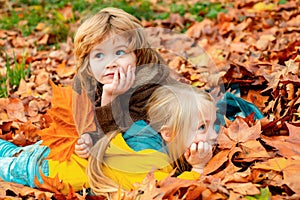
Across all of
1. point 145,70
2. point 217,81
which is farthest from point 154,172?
point 217,81

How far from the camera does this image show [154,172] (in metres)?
2.12

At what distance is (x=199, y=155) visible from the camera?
2.10m

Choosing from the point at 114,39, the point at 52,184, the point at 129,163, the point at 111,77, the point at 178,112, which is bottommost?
the point at 52,184

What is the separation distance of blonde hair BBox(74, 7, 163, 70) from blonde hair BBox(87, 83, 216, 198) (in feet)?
0.84

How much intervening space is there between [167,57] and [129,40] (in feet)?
5.62

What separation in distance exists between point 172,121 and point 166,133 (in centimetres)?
6

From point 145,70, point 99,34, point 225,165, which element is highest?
point 99,34

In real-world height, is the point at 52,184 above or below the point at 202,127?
below

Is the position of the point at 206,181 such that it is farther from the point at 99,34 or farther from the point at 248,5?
the point at 248,5

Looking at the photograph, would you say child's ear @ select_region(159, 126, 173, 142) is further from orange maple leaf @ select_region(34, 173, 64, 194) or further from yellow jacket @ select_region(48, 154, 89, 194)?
orange maple leaf @ select_region(34, 173, 64, 194)

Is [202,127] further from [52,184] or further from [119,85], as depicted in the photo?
[52,184]

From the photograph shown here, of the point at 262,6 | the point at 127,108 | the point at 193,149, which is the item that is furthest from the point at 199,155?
the point at 262,6

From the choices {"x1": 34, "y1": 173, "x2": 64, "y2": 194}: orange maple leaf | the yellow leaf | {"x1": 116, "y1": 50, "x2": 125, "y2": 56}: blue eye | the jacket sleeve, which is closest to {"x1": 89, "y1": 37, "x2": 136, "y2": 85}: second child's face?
{"x1": 116, "y1": 50, "x2": 125, "y2": 56}: blue eye

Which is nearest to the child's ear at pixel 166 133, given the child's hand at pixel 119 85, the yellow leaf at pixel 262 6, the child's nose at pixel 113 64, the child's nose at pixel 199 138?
the child's nose at pixel 199 138
